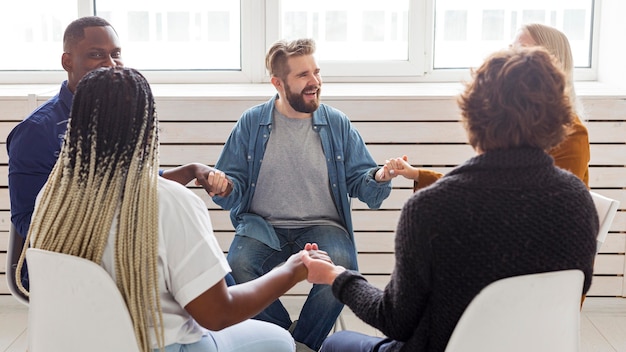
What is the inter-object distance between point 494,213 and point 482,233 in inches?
1.9

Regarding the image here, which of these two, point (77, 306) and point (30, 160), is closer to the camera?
point (77, 306)

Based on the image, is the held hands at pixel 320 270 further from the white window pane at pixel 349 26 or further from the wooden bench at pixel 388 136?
the white window pane at pixel 349 26

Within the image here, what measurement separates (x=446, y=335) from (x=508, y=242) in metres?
0.23

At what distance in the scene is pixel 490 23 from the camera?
13.7ft

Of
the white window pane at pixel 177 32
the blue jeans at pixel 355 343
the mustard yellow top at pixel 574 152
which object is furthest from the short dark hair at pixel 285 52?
the blue jeans at pixel 355 343

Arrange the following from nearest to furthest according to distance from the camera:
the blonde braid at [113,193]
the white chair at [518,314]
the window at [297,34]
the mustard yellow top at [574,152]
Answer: the white chair at [518,314]
the blonde braid at [113,193]
the mustard yellow top at [574,152]
the window at [297,34]

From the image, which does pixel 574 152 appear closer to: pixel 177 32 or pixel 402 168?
pixel 402 168

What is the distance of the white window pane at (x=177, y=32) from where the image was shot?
416 cm

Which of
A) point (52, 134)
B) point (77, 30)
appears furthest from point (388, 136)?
point (52, 134)

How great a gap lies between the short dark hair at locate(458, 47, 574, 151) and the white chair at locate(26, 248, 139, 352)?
33.3 inches

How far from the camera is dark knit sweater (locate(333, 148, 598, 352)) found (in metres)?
1.64

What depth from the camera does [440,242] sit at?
1.64 meters

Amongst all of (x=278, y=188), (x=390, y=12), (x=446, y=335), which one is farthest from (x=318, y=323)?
(x=390, y=12)

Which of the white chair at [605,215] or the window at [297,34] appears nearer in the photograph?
the white chair at [605,215]
